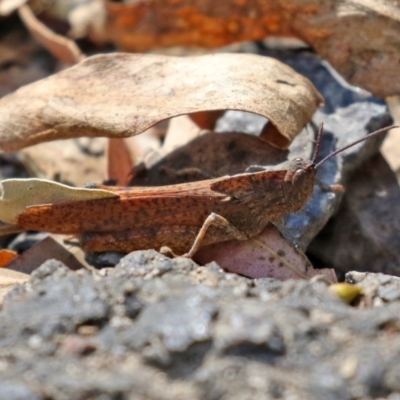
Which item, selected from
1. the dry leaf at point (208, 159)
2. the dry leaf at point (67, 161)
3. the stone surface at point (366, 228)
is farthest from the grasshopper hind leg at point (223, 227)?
the dry leaf at point (67, 161)

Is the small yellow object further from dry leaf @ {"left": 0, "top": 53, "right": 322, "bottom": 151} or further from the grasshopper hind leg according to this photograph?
dry leaf @ {"left": 0, "top": 53, "right": 322, "bottom": 151}

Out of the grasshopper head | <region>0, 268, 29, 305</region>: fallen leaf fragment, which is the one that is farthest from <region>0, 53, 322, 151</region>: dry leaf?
<region>0, 268, 29, 305</region>: fallen leaf fragment

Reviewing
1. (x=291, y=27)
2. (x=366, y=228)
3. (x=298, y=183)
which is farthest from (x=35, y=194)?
(x=291, y=27)

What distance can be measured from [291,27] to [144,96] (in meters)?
1.37

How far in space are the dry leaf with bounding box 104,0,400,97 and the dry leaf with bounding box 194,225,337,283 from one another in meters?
1.33

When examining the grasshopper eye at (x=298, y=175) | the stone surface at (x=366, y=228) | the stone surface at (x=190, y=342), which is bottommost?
the stone surface at (x=366, y=228)

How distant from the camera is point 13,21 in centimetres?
502

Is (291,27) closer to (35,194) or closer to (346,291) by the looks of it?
(35,194)

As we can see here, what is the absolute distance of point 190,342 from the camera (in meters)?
1.66

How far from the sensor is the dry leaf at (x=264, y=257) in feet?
8.25

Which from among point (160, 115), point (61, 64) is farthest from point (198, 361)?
point (61, 64)

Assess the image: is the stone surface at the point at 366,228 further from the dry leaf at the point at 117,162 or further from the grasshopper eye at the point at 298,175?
the dry leaf at the point at 117,162

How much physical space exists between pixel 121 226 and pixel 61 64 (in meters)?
2.37

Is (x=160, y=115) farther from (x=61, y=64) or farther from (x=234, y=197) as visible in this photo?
(x=61, y=64)
